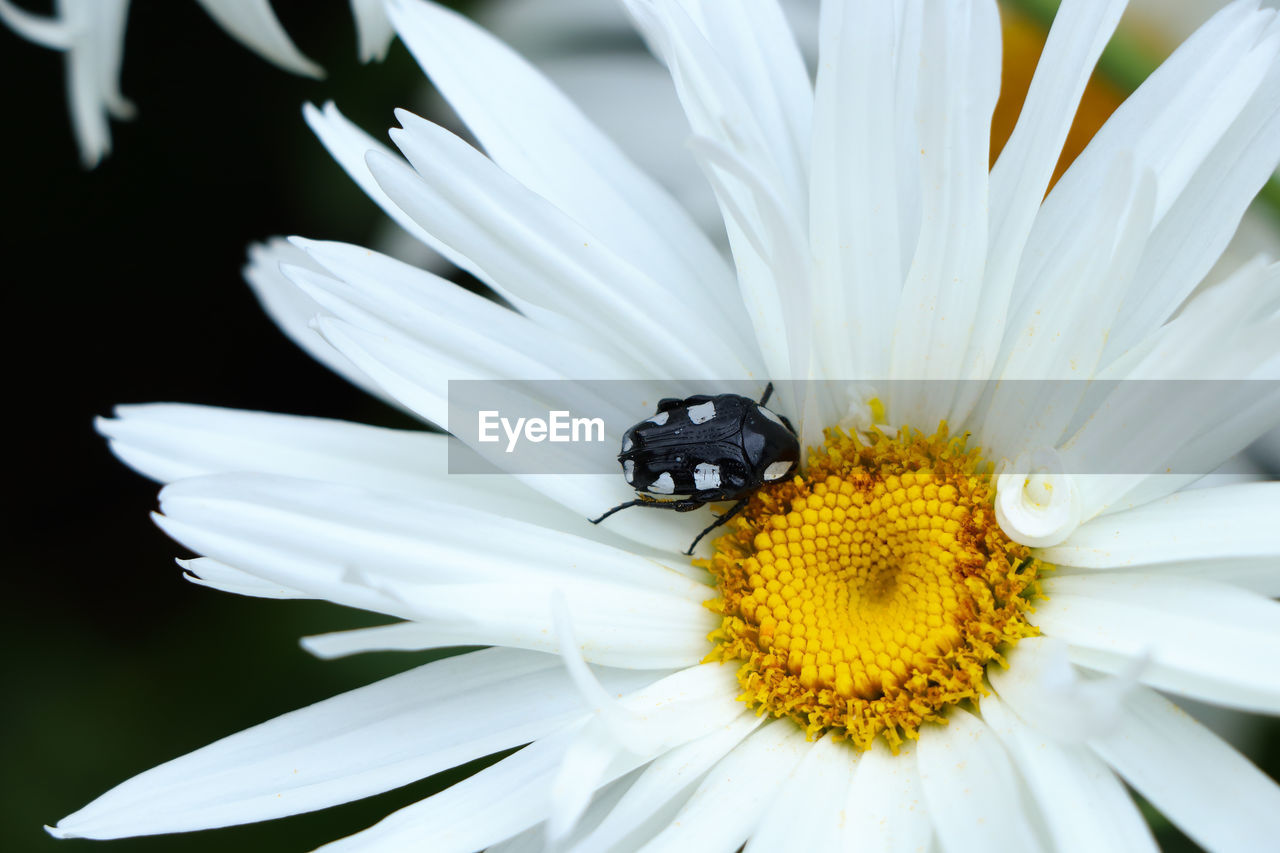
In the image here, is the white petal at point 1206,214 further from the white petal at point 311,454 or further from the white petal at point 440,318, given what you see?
the white petal at point 311,454

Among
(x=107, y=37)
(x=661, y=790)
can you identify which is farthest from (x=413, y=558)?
(x=107, y=37)

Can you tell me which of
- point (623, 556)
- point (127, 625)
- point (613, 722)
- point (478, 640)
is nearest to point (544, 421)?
point (623, 556)

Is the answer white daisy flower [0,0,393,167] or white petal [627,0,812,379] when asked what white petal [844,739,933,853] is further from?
white daisy flower [0,0,393,167]

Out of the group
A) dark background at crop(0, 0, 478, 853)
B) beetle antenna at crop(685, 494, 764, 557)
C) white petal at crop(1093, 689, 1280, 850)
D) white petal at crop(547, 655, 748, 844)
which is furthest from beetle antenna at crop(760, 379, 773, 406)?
dark background at crop(0, 0, 478, 853)

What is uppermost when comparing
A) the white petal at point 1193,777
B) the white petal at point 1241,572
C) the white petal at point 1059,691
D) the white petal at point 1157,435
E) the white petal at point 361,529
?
the white petal at point 361,529

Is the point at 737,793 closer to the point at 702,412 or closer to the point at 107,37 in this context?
the point at 702,412

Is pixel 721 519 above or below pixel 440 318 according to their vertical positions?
below

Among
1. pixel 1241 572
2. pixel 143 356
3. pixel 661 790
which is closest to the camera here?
pixel 1241 572

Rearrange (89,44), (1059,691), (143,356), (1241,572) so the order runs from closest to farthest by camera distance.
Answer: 1. (1059,691)
2. (1241,572)
3. (89,44)
4. (143,356)

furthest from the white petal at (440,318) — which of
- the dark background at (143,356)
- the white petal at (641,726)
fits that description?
the dark background at (143,356)
